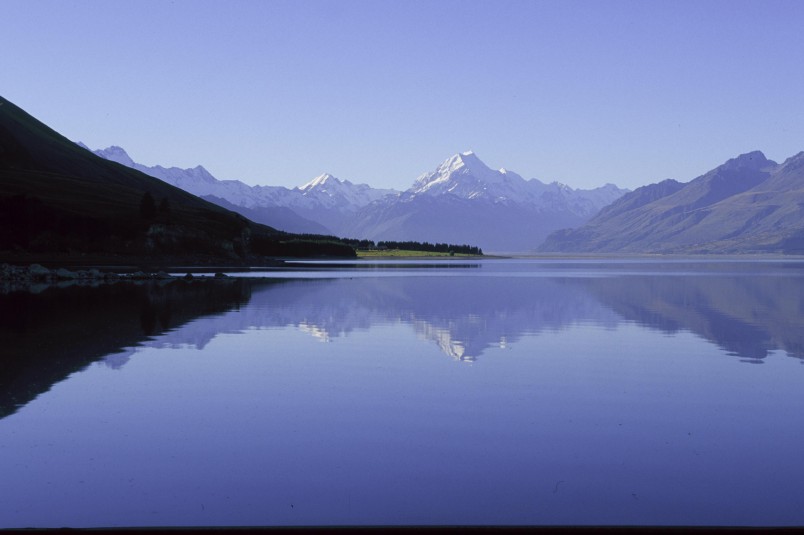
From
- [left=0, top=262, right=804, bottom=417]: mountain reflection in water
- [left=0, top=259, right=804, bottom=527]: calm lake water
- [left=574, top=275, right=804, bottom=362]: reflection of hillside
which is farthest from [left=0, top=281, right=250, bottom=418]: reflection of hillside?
[left=574, top=275, right=804, bottom=362]: reflection of hillside

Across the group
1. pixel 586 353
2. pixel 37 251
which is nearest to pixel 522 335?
pixel 586 353

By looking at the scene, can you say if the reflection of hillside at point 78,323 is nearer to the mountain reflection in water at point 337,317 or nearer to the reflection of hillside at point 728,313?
the mountain reflection in water at point 337,317

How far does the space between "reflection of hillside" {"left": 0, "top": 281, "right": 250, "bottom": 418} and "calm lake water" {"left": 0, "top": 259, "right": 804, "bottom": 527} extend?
0.30m

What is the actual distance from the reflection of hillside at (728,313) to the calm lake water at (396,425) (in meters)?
0.74

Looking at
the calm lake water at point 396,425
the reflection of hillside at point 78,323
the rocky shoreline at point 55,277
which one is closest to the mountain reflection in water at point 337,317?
the reflection of hillside at point 78,323

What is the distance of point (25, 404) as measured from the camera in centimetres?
2750

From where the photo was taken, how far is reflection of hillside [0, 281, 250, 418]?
33.9 m

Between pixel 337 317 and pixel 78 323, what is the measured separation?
1855cm

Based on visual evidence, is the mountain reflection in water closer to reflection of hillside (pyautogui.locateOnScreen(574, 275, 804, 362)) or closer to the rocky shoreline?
reflection of hillside (pyautogui.locateOnScreen(574, 275, 804, 362))

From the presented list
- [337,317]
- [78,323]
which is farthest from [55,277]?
[337,317]

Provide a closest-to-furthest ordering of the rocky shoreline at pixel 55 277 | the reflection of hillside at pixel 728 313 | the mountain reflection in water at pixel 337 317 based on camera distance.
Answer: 1. the mountain reflection in water at pixel 337 317
2. the reflection of hillside at pixel 728 313
3. the rocky shoreline at pixel 55 277

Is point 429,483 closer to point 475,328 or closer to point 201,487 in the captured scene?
point 201,487

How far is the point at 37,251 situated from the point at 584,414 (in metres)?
164

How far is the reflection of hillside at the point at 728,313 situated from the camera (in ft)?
158
